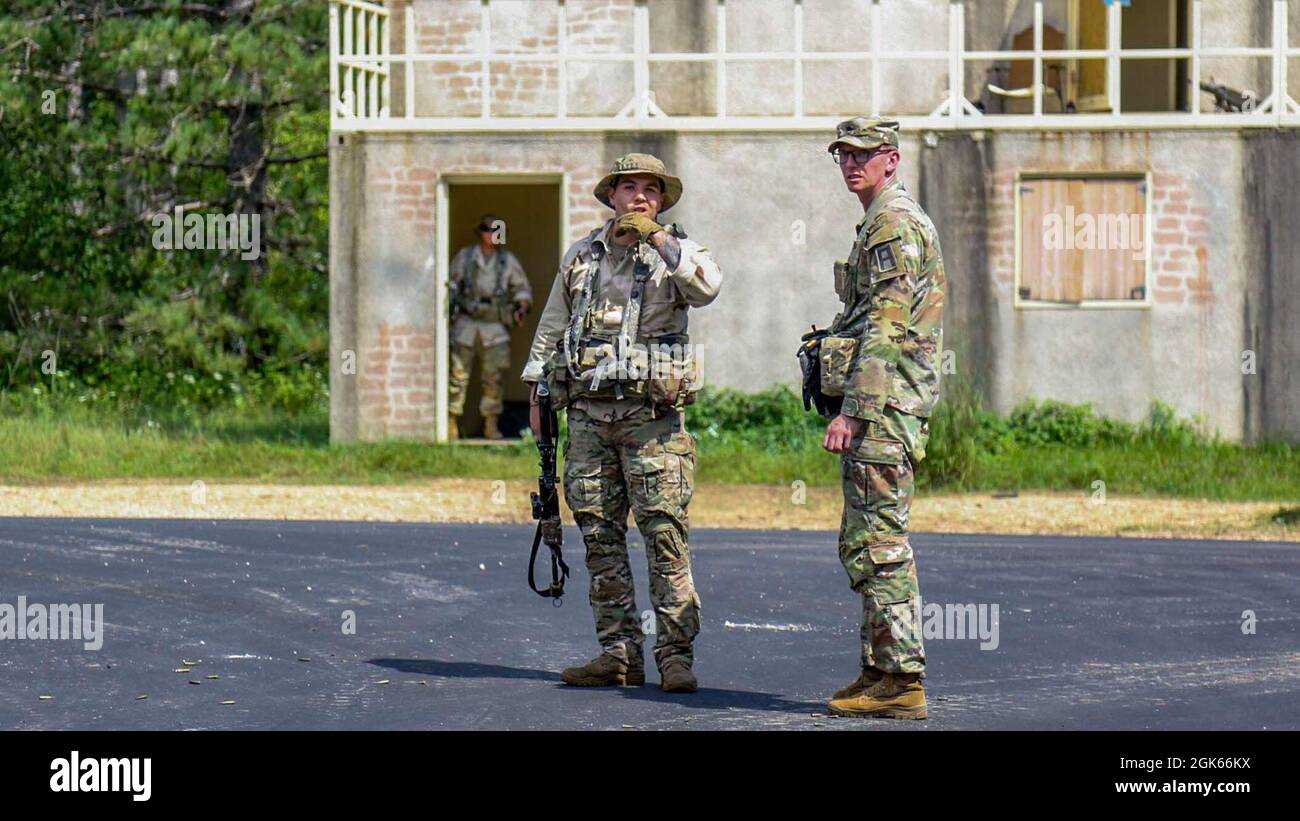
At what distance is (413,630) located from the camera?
10.6 meters

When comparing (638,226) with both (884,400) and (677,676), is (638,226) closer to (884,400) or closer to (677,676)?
(884,400)

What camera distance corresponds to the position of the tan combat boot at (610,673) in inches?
349

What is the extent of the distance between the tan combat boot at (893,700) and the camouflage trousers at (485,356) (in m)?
13.7

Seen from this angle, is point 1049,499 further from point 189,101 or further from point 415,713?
point 189,101

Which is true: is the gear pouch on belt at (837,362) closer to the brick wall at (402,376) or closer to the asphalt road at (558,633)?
the asphalt road at (558,633)

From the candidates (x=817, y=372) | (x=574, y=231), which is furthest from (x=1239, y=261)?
(x=817, y=372)

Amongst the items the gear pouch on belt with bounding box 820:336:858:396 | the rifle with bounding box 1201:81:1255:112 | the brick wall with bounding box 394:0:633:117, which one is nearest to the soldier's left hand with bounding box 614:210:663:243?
the gear pouch on belt with bounding box 820:336:858:396

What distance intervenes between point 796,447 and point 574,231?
2.93m

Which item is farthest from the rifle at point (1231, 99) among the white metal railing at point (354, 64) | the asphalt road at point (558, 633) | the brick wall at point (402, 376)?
the brick wall at point (402, 376)

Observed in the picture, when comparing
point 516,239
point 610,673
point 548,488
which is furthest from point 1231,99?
point 610,673

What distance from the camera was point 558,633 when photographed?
10.6 meters

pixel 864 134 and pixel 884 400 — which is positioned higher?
pixel 864 134

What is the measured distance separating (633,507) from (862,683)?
1208mm

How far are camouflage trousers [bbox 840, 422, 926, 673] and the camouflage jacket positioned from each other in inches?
5.6
